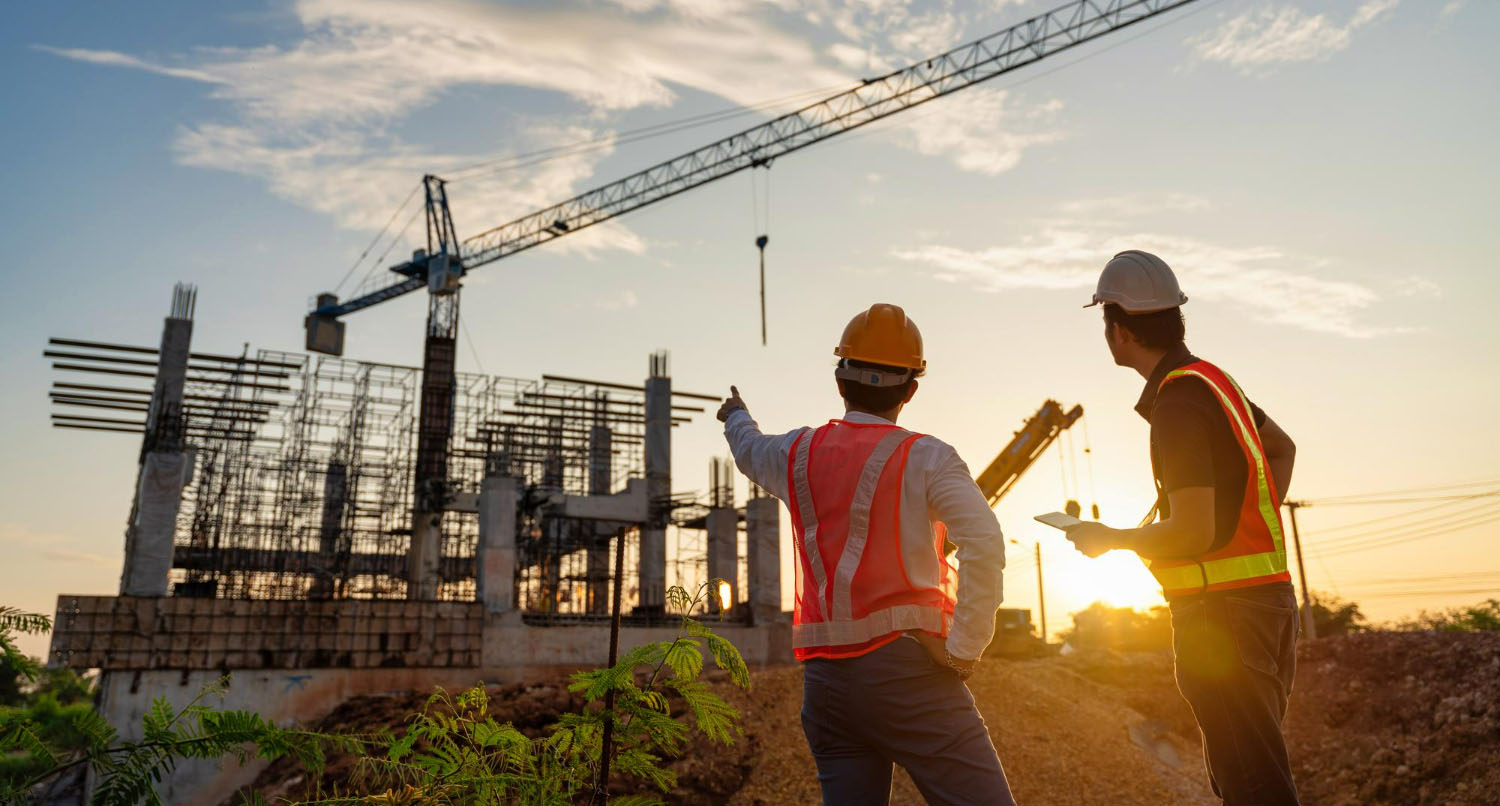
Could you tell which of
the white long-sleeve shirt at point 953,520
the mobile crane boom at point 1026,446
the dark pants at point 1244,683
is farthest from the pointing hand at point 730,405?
the mobile crane boom at point 1026,446

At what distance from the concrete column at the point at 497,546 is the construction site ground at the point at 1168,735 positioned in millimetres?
10345

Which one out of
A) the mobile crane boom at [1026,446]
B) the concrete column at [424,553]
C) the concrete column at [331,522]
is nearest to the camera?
the mobile crane boom at [1026,446]

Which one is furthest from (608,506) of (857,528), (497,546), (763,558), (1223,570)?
(1223,570)

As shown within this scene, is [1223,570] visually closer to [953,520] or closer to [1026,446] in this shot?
[953,520]

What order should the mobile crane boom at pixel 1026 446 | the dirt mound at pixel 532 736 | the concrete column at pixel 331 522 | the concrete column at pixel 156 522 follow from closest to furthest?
the dirt mound at pixel 532 736, the mobile crane boom at pixel 1026 446, the concrete column at pixel 156 522, the concrete column at pixel 331 522

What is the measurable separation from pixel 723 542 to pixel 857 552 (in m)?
29.4

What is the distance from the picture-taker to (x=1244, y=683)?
2379 mm

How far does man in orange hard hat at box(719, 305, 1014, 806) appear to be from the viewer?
247cm

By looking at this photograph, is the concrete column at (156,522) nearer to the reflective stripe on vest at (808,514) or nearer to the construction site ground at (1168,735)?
the construction site ground at (1168,735)

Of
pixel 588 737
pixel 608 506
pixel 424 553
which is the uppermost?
pixel 608 506

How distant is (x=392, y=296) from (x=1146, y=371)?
1907 inches

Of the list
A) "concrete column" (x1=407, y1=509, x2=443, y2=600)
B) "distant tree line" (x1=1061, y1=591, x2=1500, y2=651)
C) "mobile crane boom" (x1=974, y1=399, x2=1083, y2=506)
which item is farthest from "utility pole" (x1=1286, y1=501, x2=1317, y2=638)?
"concrete column" (x1=407, y1=509, x2=443, y2=600)

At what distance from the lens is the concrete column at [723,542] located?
104 feet

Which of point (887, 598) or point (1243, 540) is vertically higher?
point (1243, 540)
